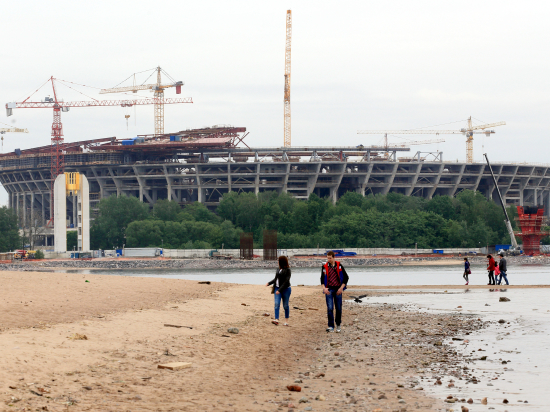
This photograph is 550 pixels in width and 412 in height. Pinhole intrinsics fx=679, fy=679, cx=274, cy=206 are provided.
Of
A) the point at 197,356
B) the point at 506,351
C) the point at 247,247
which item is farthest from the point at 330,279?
the point at 247,247

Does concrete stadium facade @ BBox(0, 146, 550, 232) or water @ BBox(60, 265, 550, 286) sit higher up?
concrete stadium facade @ BBox(0, 146, 550, 232)

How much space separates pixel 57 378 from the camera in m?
10.8

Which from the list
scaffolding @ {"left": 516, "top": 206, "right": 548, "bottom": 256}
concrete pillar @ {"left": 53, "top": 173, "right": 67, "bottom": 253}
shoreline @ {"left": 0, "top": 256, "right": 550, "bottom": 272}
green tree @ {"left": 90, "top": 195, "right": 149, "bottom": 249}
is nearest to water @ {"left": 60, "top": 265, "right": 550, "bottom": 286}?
shoreline @ {"left": 0, "top": 256, "right": 550, "bottom": 272}

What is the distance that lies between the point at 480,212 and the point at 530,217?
1708cm

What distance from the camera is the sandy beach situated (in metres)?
10.5

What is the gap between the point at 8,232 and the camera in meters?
122

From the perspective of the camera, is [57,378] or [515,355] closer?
[57,378]

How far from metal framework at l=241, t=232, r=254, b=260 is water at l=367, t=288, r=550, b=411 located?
7588cm

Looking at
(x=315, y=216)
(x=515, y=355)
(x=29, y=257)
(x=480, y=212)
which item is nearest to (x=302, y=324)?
(x=515, y=355)

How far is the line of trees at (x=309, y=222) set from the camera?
396 feet

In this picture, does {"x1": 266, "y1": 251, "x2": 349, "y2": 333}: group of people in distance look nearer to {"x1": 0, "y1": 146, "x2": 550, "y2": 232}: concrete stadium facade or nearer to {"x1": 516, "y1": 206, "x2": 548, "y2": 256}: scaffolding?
{"x1": 516, "y1": 206, "x2": 548, "y2": 256}: scaffolding

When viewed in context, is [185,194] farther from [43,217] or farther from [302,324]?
[302,324]

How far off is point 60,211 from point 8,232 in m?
27.5

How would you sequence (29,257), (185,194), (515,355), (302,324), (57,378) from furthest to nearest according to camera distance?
(185,194) → (29,257) → (302,324) → (515,355) → (57,378)
